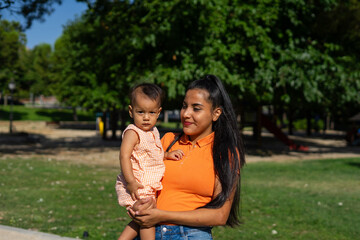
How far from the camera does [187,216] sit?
8.21 ft

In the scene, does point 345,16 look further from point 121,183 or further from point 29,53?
point 29,53

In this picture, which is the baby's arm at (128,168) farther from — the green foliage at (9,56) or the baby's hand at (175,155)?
the green foliage at (9,56)

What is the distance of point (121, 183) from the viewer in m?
2.67

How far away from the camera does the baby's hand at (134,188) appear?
8.28 feet

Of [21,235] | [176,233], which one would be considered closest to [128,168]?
[176,233]

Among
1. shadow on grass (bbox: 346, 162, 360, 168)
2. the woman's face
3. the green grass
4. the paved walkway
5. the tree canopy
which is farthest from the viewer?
the green grass

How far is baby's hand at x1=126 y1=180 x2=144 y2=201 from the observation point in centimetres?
252

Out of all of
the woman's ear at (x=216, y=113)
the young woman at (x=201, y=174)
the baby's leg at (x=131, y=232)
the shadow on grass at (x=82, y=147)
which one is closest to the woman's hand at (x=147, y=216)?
the young woman at (x=201, y=174)

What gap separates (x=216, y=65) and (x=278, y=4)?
4.43 meters

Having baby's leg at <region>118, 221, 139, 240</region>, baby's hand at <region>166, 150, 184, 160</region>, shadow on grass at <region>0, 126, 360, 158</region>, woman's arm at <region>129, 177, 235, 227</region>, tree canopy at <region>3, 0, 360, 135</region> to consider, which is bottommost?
shadow on grass at <region>0, 126, 360, 158</region>

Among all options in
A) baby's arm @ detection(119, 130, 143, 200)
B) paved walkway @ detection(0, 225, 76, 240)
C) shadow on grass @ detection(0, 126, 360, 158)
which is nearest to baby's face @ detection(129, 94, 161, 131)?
baby's arm @ detection(119, 130, 143, 200)

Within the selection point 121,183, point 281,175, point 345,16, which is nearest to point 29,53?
point 345,16

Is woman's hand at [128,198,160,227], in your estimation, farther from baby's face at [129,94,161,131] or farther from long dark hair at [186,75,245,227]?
baby's face at [129,94,161,131]

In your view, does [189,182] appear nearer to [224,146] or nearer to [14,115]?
[224,146]
